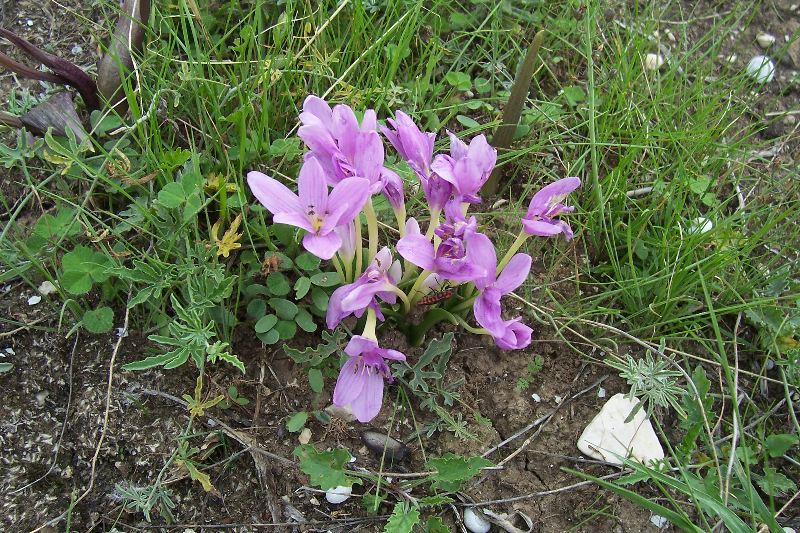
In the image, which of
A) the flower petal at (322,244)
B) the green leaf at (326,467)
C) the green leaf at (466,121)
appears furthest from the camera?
the green leaf at (466,121)

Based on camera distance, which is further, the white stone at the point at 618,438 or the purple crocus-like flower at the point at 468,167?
the white stone at the point at 618,438

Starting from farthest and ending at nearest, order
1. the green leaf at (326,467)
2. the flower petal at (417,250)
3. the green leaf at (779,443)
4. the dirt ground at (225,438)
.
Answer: the green leaf at (779,443) < the dirt ground at (225,438) < the green leaf at (326,467) < the flower petal at (417,250)

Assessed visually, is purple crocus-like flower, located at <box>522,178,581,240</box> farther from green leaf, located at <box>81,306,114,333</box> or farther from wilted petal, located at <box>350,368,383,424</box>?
green leaf, located at <box>81,306,114,333</box>

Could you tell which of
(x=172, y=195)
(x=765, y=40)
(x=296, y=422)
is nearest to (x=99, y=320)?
(x=172, y=195)

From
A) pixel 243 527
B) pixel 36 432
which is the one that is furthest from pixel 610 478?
pixel 36 432

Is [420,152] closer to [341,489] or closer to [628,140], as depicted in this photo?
[341,489]

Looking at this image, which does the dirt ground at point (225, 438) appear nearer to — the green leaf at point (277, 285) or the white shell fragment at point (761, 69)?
the green leaf at point (277, 285)

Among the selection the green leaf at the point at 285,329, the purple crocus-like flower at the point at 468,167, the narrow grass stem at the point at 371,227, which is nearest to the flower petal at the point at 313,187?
the narrow grass stem at the point at 371,227

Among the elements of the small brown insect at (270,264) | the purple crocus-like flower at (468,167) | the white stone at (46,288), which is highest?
the purple crocus-like flower at (468,167)
